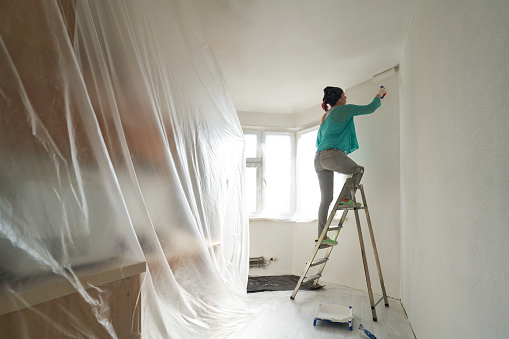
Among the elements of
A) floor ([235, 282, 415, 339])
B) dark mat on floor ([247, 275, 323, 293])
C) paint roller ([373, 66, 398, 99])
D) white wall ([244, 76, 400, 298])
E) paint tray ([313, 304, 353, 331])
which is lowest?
dark mat on floor ([247, 275, 323, 293])

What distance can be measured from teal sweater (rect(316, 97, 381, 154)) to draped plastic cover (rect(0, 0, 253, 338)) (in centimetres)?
130

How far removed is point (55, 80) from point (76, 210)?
0.29m

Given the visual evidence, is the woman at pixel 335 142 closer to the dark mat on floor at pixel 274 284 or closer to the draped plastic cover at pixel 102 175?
the dark mat on floor at pixel 274 284

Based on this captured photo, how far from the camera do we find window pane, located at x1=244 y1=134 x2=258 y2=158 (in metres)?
3.88

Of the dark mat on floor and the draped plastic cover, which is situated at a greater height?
the draped plastic cover

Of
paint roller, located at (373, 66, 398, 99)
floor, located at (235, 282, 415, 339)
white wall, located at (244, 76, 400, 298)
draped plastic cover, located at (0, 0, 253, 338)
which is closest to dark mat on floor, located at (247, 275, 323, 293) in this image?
floor, located at (235, 282, 415, 339)

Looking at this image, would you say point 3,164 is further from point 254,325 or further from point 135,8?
point 254,325

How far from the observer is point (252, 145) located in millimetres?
3906

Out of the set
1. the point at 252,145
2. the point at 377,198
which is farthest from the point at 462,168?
the point at 252,145

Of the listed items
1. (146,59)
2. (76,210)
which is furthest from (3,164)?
(146,59)

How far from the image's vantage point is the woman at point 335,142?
2383 mm

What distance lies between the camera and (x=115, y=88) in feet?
3.07

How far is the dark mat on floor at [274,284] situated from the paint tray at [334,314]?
0.71 m

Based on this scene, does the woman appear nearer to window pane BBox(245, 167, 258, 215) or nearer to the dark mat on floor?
the dark mat on floor
